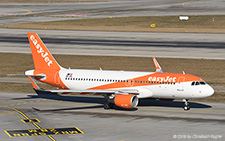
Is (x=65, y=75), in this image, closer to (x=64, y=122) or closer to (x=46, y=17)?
(x=64, y=122)

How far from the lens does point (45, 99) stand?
6256cm

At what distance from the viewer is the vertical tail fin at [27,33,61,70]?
6001 cm

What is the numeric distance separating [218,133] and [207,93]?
9.32 meters

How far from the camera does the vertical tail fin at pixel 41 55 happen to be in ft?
197

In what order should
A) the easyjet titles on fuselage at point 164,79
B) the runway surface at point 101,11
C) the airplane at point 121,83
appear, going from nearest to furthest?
the airplane at point 121,83 < the easyjet titles on fuselage at point 164,79 < the runway surface at point 101,11

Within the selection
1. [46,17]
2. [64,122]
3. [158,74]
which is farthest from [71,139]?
[46,17]

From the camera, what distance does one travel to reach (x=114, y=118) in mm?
50188

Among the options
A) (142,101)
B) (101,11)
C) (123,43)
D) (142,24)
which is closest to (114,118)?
(142,101)

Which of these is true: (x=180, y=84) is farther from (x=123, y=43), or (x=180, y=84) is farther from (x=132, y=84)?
(x=123, y=43)

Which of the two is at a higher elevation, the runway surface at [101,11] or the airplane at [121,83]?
the runway surface at [101,11]

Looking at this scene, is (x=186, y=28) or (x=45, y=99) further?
(x=186, y=28)

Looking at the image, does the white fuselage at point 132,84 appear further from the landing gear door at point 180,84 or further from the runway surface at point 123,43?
the runway surface at point 123,43

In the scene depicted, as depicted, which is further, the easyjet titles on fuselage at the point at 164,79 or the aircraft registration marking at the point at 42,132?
the easyjet titles on fuselage at the point at 164,79

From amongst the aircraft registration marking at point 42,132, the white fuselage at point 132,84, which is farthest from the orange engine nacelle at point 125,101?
the aircraft registration marking at point 42,132
